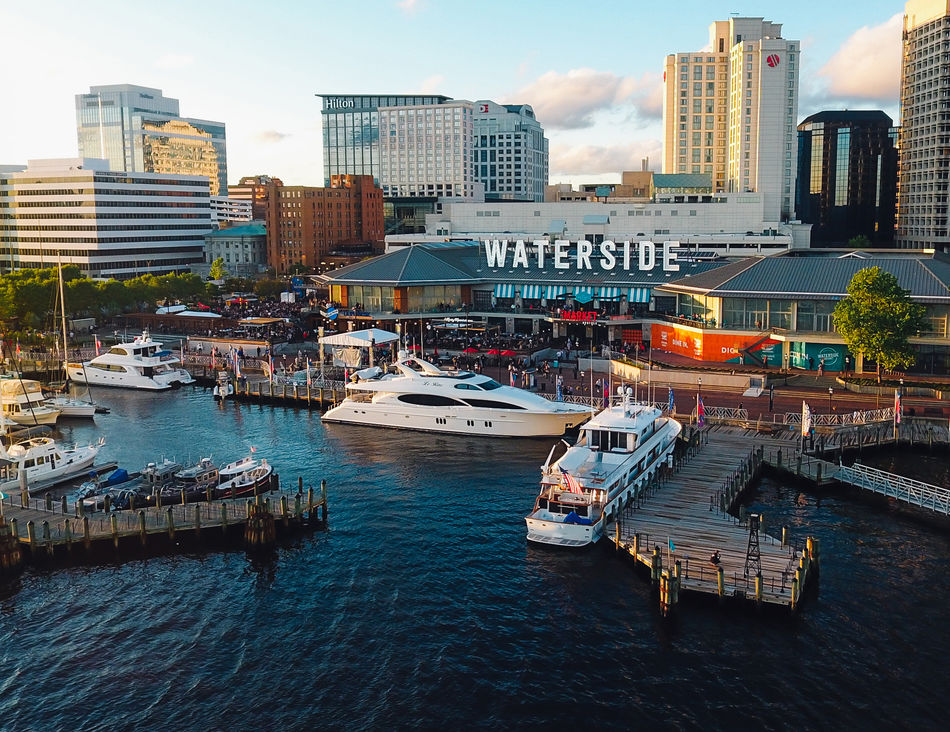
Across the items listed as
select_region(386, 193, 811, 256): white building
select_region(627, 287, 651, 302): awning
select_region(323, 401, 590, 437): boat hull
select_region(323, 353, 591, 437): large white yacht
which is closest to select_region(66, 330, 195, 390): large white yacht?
select_region(323, 353, 591, 437): large white yacht

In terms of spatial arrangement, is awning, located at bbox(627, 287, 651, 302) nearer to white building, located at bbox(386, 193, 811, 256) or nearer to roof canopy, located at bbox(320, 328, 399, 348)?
white building, located at bbox(386, 193, 811, 256)

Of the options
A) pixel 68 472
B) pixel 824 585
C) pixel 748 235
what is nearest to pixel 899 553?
pixel 824 585

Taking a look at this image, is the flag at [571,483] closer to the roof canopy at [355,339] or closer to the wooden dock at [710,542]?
the wooden dock at [710,542]

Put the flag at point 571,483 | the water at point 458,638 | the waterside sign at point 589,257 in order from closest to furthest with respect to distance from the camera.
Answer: the water at point 458,638
the flag at point 571,483
the waterside sign at point 589,257

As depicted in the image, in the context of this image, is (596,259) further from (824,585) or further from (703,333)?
(824,585)

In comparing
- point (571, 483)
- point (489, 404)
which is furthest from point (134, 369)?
point (571, 483)

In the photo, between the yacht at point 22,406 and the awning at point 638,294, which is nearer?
the yacht at point 22,406

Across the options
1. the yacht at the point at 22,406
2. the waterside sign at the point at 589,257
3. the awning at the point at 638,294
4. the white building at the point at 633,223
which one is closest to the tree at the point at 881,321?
the awning at the point at 638,294
